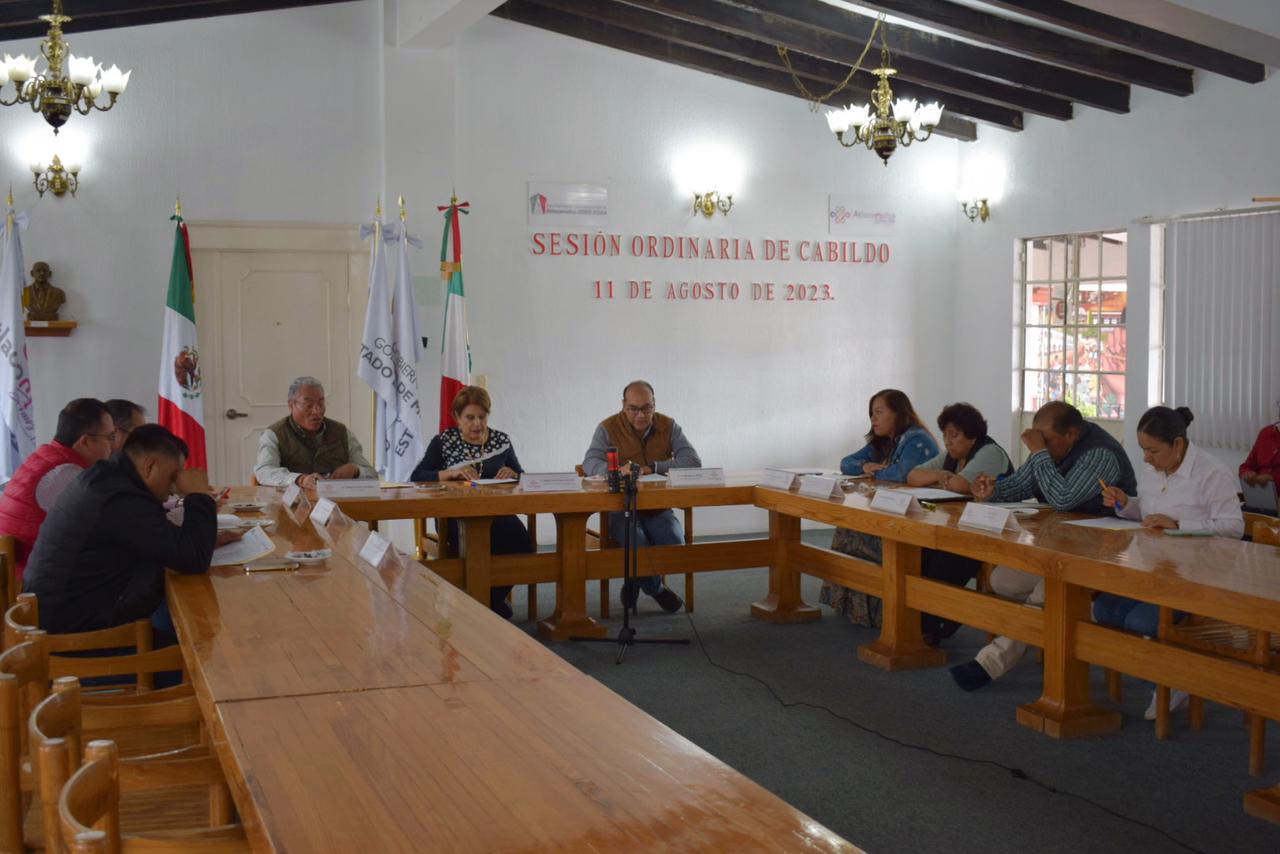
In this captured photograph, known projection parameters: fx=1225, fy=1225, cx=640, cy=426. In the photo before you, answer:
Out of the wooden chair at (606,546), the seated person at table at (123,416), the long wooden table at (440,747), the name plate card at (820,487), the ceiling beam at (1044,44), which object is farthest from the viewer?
the ceiling beam at (1044,44)

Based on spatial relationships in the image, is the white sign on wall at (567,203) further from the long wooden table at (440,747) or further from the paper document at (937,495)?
the long wooden table at (440,747)

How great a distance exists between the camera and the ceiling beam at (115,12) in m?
6.19

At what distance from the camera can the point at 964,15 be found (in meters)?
6.30

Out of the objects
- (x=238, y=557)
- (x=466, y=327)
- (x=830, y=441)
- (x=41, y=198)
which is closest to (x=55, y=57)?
(x=238, y=557)

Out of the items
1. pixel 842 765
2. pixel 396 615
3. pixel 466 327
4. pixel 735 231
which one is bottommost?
pixel 842 765

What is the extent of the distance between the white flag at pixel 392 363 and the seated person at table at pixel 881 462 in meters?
2.52

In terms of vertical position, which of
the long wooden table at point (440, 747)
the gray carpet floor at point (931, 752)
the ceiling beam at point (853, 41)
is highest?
the ceiling beam at point (853, 41)

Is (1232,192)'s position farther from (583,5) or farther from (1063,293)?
(583,5)

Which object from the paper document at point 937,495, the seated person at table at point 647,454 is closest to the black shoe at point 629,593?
the seated person at table at point 647,454

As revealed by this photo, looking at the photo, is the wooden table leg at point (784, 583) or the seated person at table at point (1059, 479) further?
the wooden table leg at point (784, 583)

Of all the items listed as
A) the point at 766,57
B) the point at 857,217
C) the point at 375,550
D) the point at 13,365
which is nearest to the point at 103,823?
the point at 375,550

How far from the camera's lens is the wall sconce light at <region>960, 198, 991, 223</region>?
337 inches

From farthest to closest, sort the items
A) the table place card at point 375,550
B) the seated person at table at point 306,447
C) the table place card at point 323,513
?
the seated person at table at point 306,447, the table place card at point 323,513, the table place card at point 375,550

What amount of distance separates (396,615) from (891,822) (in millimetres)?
1447
